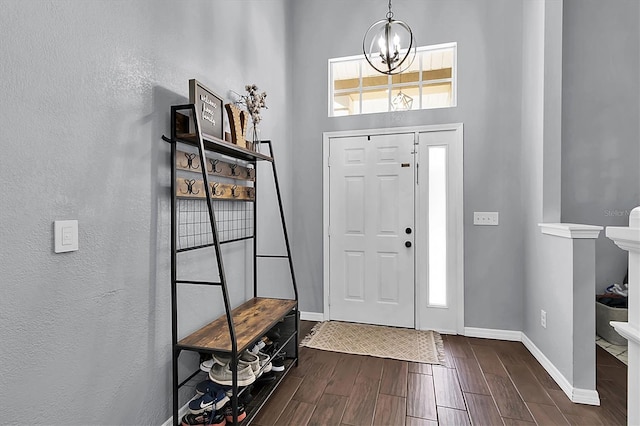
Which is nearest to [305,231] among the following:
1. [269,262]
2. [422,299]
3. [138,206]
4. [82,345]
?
[269,262]

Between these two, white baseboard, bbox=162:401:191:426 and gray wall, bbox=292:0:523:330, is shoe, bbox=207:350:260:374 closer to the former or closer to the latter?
white baseboard, bbox=162:401:191:426

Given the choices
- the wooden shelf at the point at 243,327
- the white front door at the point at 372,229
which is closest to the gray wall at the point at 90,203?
the wooden shelf at the point at 243,327

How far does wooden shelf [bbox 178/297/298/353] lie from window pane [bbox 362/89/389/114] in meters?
2.21

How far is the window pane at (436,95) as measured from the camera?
3.58 meters

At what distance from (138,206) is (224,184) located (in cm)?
69

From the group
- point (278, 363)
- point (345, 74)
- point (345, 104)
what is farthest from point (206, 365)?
point (345, 74)

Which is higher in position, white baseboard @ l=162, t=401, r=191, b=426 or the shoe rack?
the shoe rack

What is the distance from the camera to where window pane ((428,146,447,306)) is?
3521 mm

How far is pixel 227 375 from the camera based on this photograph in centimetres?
191

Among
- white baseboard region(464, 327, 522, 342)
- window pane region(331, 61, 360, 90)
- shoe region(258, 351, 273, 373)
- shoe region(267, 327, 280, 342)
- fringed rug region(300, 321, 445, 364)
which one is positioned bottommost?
fringed rug region(300, 321, 445, 364)

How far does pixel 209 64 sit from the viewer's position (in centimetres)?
234

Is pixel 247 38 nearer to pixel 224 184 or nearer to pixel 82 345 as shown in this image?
pixel 224 184

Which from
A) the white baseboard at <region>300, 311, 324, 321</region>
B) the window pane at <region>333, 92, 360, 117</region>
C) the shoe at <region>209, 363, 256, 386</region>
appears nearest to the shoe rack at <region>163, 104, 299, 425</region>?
the shoe at <region>209, 363, 256, 386</region>

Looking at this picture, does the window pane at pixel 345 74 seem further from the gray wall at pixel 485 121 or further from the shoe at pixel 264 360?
the shoe at pixel 264 360
